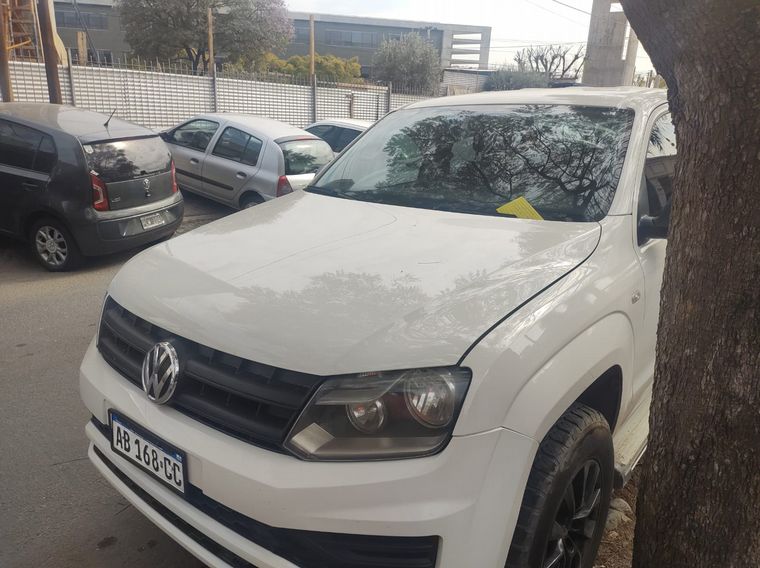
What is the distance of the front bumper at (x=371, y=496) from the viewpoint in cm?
159

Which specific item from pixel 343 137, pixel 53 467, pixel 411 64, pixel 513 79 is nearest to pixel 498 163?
pixel 53 467

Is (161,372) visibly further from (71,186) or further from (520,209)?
(71,186)

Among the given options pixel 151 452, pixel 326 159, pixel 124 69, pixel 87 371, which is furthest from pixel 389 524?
pixel 124 69

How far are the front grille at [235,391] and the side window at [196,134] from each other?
763 centimetres

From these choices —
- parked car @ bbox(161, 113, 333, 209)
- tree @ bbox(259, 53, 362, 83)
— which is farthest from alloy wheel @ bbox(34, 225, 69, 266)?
tree @ bbox(259, 53, 362, 83)

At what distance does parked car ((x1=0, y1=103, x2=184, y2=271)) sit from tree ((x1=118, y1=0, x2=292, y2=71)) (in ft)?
101

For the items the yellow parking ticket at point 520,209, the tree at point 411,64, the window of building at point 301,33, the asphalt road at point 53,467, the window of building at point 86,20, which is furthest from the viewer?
the window of building at point 301,33

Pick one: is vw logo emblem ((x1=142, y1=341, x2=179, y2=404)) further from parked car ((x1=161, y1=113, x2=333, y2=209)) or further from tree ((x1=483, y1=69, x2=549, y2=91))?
tree ((x1=483, y1=69, x2=549, y2=91))

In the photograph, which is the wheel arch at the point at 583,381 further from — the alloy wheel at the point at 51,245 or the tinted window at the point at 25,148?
the tinted window at the point at 25,148

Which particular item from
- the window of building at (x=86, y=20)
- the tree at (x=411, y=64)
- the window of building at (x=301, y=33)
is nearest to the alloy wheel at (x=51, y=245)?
the tree at (x=411, y=64)

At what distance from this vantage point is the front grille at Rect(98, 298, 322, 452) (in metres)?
1.74

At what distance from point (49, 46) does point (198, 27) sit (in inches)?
1116

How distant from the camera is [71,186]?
5.96 m

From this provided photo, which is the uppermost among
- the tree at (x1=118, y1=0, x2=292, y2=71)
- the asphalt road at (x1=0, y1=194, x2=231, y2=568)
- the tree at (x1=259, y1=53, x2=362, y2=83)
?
the tree at (x1=118, y1=0, x2=292, y2=71)
